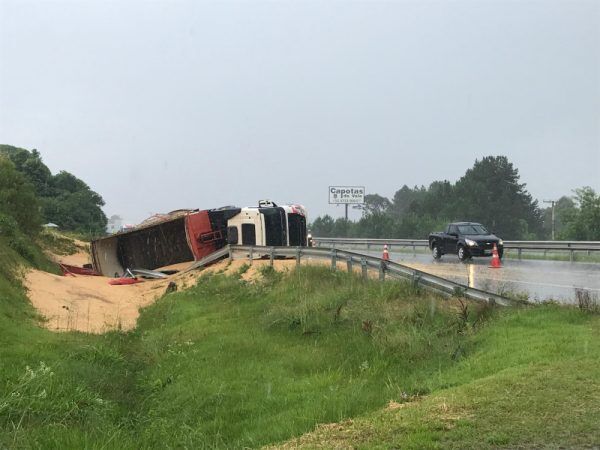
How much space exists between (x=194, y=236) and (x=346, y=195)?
48.7 meters

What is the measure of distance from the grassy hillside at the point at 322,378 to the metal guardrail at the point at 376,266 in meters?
0.31

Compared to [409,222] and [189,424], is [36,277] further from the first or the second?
[409,222]

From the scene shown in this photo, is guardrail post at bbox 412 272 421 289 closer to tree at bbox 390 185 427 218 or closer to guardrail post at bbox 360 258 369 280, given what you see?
guardrail post at bbox 360 258 369 280

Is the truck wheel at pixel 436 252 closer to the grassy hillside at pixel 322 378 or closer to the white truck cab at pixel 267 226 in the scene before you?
the white truck cab at pixel 267 226

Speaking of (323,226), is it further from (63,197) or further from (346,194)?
(63,197)

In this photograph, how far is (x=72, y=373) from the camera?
8906mm

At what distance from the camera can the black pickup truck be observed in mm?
23891

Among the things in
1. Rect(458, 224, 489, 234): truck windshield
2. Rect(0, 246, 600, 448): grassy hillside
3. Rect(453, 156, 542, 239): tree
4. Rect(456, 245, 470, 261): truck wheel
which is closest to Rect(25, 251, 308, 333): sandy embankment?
Rect(0, 246, 600, 448): grassy hillside

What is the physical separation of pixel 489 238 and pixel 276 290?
12885 mm

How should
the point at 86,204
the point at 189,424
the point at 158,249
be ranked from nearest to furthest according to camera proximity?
the point at 189,424
the point at 158,249
the point at 86,204

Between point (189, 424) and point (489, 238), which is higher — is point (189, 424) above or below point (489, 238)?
below

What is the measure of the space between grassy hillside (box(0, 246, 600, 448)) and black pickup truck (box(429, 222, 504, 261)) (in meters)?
12.5

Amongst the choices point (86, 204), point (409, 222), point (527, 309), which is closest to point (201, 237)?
point (527, 309)

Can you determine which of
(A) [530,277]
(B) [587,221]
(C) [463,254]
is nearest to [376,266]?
(A) [530,277]
